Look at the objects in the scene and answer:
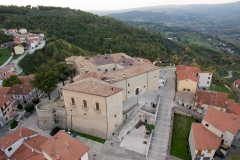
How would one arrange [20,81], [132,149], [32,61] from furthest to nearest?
[32,61] < [20,81] < [132,149]

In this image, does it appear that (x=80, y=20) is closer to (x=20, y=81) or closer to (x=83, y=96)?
(x=20, y=81)

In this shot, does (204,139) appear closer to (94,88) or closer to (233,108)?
(233,108)

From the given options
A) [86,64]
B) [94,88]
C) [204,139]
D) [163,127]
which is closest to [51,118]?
[94,88]

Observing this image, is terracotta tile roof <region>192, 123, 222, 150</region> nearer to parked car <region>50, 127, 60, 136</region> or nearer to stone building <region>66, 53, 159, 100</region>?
stone building <region>66, 53, 159, 100</region>

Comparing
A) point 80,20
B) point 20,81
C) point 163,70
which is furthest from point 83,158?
point 80,20

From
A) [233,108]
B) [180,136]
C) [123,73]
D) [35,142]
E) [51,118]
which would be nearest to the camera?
[35,142]

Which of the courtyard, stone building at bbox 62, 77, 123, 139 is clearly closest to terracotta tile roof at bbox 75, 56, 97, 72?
stone building at bbox 62, 77, 123, 139
